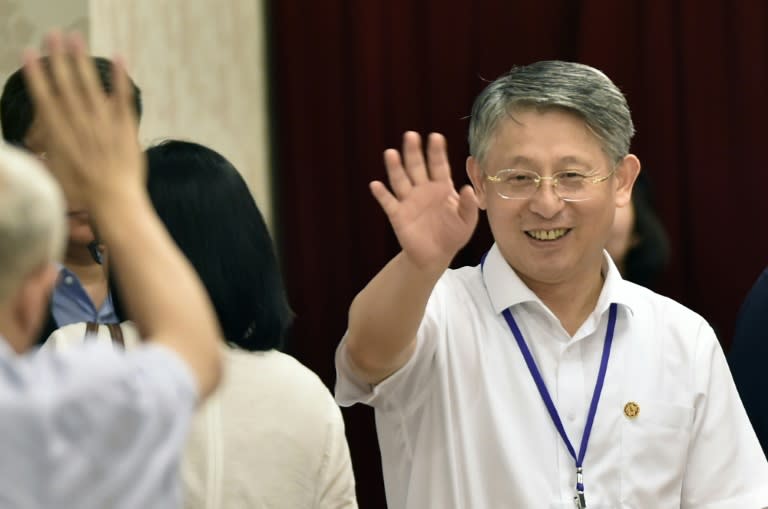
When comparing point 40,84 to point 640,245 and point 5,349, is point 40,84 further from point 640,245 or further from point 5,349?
point 640,245

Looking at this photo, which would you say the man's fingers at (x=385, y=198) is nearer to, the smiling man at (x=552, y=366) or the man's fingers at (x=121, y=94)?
the smiling man at (x=552, y=366)

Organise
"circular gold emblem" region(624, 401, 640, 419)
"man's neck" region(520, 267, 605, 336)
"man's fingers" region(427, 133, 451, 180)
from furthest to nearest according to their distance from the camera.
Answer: "man's neck" region(520, 267, 605, 336)
"circular gold emblem" region(624, 401, 640, 419)
"man's fingers" region(427, 133, 451, 180)

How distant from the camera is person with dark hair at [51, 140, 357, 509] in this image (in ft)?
6.97

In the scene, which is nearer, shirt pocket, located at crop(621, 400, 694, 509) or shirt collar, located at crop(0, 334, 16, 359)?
shirt collar, located at crop(0, 334, 16, 359)

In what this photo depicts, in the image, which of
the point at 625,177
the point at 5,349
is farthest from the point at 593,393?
the point at 5,349

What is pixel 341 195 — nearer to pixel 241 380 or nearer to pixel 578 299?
pixel 578 299

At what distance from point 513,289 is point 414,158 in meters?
0.60

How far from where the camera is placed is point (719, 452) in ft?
8.51

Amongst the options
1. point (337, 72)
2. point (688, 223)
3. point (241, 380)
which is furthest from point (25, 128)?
point (688, 223)

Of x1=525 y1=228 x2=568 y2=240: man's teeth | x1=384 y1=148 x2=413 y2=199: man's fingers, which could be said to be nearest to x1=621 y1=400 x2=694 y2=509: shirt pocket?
x1=525 y1=228 x2=568 y2=240: man's teeth

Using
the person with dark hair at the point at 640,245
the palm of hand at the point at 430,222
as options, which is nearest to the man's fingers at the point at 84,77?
the palm of hand at the point at 430,222

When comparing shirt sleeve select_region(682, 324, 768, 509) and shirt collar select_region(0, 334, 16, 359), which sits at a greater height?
shirt collar select_region(0, 334, 16, 359)

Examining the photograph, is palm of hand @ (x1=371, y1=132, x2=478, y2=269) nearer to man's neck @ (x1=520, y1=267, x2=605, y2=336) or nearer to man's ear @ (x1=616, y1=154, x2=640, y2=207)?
man's neck @ (x1=520, y1=267, x2=605, y2=336)

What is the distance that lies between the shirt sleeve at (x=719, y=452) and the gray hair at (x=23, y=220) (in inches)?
65.1
